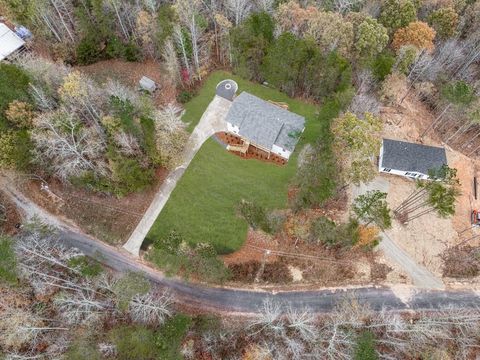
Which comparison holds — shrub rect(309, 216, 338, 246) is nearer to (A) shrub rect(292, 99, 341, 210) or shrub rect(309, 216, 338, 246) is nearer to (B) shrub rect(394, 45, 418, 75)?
(A) shrub rect(292, 99, 341, 210)

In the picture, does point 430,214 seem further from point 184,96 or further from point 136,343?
point 136,343

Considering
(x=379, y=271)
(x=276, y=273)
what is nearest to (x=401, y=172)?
(x=379, y=271)

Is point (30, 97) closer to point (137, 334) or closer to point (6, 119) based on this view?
point (6, 119)

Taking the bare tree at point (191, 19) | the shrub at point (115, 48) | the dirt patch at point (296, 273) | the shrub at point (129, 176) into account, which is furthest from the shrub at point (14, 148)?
the dirt patch at point (296, 273)

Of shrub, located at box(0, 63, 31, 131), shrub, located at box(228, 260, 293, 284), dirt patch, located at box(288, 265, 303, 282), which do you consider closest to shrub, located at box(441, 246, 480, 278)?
dirt patch, located at box(288, 265, 303, 282)

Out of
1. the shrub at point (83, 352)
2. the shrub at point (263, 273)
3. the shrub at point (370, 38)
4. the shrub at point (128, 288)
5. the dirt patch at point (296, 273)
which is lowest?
the dirt patch at point (296, 273)

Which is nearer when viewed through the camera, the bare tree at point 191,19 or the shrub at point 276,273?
the shrub at point 276,273

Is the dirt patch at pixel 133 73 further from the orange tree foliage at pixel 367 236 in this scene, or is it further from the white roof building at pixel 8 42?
the orange tree foliage at pixel 367 236
